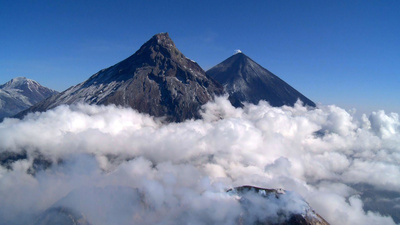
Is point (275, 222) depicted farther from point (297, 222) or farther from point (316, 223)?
point (316, 223)

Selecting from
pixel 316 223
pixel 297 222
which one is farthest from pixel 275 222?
pixel 316 223
